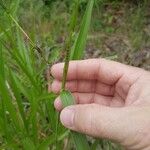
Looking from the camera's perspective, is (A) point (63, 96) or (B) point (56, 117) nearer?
(A) point (63, 96)

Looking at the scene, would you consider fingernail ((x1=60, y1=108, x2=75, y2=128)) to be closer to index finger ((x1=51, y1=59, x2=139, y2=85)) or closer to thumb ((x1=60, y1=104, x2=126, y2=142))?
thumb ((x1=60, y1=104, x2=126, y2=142))

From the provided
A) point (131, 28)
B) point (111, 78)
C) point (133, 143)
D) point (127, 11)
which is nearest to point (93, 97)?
point (111, 78)

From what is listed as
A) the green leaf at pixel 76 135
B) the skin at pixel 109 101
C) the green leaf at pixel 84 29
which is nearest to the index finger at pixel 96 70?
the skin at pixel 109 101

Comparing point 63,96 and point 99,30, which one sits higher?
point 63,96

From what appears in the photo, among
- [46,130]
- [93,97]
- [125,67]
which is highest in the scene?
[125,67]

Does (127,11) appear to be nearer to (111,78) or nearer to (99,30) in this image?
(99,30)

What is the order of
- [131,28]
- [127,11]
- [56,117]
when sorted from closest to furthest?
[56,117]
[131,28]
[127,11]

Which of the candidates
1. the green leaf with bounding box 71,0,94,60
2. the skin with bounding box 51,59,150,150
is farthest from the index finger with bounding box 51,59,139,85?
the green leaf with bounding box 71,0,94,60

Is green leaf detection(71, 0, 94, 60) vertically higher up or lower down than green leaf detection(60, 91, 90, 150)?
higher up
